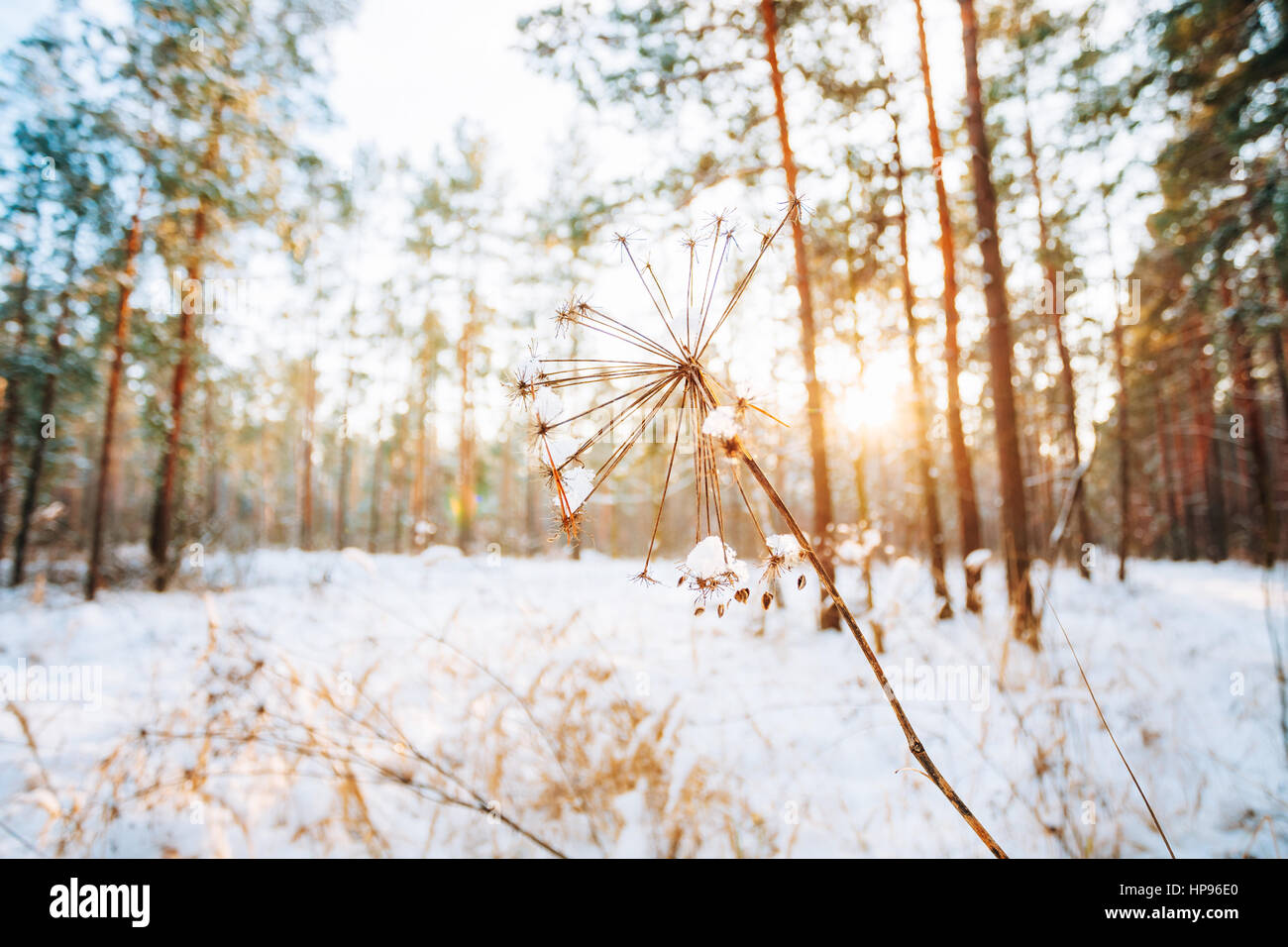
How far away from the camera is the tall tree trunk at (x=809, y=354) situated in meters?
6.15

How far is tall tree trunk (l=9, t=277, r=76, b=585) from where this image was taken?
446 inches

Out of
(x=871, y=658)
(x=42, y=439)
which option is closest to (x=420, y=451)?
(x=42, y=439)

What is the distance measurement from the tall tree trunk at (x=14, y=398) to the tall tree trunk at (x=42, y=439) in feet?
1.26

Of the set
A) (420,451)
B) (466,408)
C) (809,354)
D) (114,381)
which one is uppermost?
(466,408)

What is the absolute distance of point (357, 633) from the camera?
607cm

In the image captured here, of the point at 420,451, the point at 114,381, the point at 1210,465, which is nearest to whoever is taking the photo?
the point at 114,381

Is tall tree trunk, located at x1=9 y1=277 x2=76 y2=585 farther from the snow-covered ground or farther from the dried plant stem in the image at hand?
the dried plant stem

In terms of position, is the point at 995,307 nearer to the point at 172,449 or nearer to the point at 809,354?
the point at 809,354

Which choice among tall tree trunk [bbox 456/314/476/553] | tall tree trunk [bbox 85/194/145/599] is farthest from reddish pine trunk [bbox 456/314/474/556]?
tall tree trunk [bbox 85/194/145/599]

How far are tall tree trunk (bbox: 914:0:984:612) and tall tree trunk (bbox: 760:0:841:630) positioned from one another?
1938 mm

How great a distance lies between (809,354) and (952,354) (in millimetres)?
2862

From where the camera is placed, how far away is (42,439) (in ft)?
38.6
